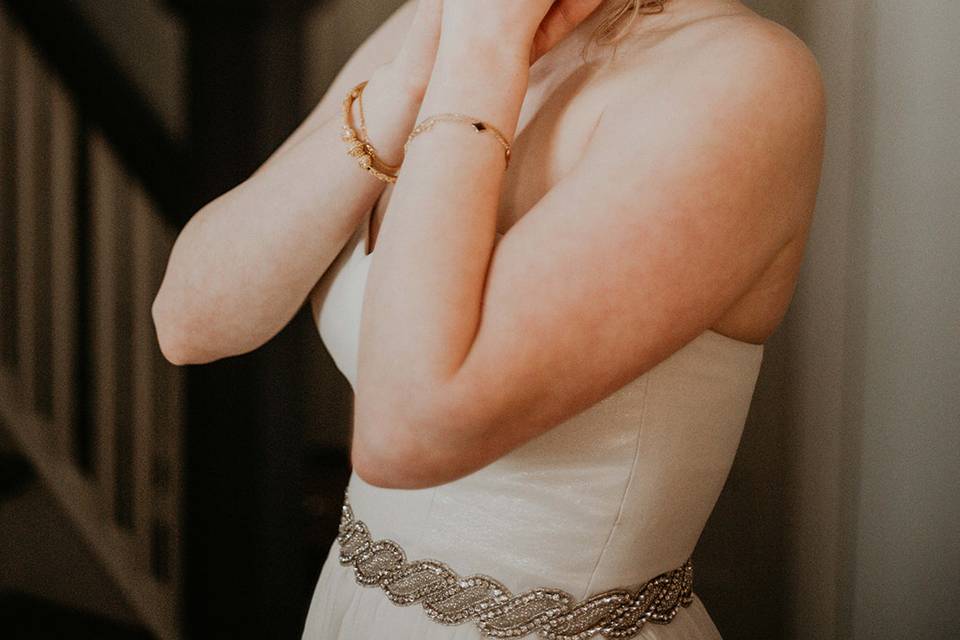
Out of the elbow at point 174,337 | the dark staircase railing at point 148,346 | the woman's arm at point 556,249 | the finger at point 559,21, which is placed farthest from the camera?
the dark staircase railing at point 148,346

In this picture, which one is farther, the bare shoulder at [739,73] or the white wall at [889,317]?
the white wall at [889,317]

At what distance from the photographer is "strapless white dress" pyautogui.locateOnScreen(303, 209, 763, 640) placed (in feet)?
2.53

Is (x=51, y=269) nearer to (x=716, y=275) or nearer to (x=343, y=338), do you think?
(x=343, y=338)

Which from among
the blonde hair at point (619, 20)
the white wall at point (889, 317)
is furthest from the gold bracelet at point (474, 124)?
the white wall at point (889, 317)

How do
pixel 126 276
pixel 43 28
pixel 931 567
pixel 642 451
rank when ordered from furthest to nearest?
pixel 126 276
pixel 43 28
pixel 931 567
pixel 642 451

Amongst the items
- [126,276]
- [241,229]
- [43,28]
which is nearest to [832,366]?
[241,229]

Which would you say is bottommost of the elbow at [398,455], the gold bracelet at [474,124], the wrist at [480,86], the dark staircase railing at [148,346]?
the dark staircase railing at [148,346]

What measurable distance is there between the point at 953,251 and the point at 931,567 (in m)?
0.36

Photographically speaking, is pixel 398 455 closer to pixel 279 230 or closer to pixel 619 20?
pixel 279 230

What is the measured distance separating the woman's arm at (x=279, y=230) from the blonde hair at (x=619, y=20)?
16 cm

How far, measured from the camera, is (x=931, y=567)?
1016mm

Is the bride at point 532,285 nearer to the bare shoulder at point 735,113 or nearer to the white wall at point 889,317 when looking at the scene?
the bare shoulder at point 735,113

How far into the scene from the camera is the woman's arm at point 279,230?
2.62ft

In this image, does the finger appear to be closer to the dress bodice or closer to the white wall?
the dress bodice
